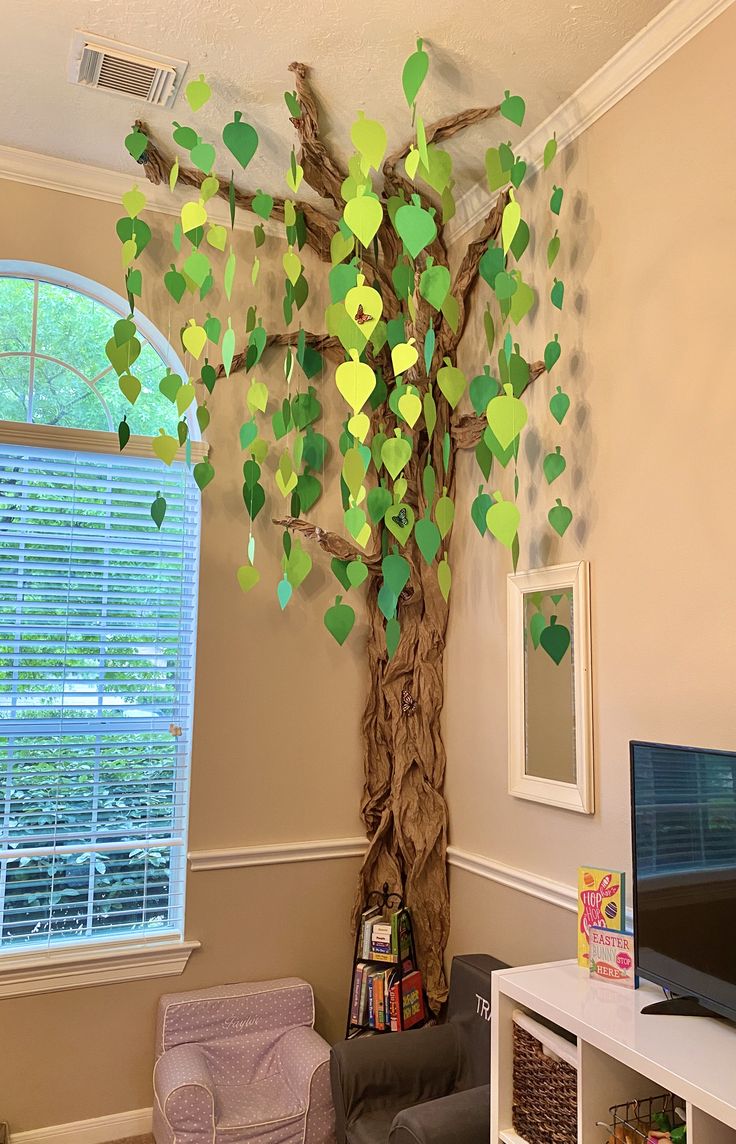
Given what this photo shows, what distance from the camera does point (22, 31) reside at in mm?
2174

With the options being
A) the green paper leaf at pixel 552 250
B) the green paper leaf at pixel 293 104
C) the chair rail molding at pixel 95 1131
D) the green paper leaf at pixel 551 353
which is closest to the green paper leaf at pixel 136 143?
the green paper leaf at pixel 293 104

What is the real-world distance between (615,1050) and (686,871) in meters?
0.35

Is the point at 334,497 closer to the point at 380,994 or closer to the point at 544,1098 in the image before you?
the point at 380,994

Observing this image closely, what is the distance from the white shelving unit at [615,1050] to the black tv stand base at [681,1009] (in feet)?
0.03

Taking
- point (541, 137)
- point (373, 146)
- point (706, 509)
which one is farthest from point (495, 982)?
point (541, 137)

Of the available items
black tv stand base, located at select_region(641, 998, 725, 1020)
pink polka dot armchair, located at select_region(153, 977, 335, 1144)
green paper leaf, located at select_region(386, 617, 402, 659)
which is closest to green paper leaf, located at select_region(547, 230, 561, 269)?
green paper leaf, located at select_region(386, 617, 402, 659)

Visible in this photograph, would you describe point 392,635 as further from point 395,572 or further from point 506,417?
point 506,417

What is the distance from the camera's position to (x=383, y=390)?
116 inches

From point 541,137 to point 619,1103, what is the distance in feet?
8.08

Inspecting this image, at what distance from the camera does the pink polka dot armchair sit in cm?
226

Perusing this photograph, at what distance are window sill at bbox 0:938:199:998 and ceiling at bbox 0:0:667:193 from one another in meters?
2.52

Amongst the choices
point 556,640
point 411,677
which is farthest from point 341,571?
point 556,640

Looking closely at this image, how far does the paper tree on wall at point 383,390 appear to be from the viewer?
7.66 feet

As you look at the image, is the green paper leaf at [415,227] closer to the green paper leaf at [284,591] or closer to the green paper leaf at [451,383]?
the green paper leaf at [451,383]
